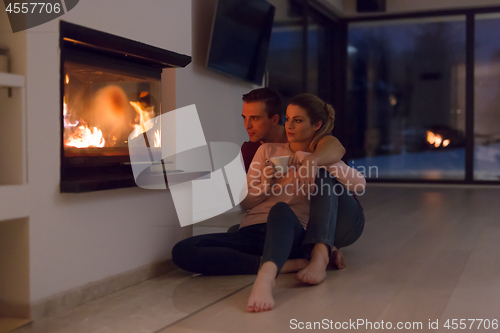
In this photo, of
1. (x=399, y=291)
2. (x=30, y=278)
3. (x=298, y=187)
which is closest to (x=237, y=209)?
(x=298, y=187)

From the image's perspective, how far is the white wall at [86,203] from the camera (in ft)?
4.95

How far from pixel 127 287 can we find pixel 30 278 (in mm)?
458

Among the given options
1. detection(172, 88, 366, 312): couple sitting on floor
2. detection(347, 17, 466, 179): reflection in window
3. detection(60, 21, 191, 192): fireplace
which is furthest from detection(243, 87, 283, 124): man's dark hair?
detection(347, 17, 466, 179): reflection in window

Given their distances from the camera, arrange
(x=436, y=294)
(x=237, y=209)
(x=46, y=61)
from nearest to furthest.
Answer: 1. (x=46, y=61)
2. (x=436, y=294)
3. (x=237, y=209)

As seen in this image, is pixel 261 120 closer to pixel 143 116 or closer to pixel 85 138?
pixel 143 116

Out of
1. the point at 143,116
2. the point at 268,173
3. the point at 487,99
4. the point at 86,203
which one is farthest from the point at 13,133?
the point at 487,99

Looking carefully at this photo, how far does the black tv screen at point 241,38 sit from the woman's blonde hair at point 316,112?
4.88ft

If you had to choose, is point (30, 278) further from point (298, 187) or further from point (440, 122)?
point (440, 122)

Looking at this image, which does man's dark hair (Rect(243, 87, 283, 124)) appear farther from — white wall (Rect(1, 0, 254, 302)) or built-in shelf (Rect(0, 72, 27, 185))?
built-in shelf (Rect(0, 72, 27, 185))

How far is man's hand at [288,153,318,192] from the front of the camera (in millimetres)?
1915

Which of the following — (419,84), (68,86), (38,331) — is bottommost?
(38,331)

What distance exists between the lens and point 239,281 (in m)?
1.96

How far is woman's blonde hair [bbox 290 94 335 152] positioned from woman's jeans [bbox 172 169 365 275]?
23cm

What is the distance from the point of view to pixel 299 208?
210 centimetres
